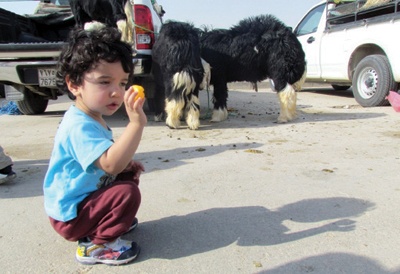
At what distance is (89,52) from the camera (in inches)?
64.2

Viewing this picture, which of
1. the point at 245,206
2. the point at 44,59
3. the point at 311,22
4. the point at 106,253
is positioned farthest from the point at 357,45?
the point at 106,253

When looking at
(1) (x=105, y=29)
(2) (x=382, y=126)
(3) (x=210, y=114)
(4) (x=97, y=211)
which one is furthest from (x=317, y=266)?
(3) (x=210, y=114)

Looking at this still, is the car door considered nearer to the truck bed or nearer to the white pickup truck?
the white pickup truck

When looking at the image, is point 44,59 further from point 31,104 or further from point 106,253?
point 106,253

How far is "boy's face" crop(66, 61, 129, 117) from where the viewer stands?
1.64 meters

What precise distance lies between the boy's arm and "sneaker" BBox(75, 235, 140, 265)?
1.43ft

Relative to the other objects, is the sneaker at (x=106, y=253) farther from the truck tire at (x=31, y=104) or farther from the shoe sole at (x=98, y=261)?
the truck tire at (x=31, y=104)

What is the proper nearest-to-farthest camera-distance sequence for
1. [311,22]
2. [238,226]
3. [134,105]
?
[134,105], [238,226], [311,22]

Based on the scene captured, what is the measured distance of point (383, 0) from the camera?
21.1 feet

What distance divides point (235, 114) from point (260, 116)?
0.44 metres

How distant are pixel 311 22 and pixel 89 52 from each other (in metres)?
7.86

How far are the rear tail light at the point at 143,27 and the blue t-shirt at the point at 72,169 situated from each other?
3148mm

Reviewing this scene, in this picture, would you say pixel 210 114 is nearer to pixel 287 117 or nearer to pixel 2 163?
pixel 287 117

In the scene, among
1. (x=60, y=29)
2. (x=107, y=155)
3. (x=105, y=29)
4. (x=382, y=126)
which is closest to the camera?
(x=107, y=155)
